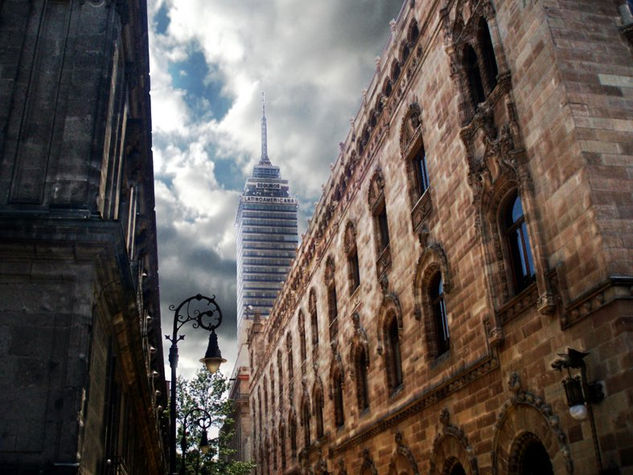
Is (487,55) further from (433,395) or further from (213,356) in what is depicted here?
(213,356)

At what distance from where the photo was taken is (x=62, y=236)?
372 inches

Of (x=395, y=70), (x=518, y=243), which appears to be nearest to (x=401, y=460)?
(x=518, y=243)

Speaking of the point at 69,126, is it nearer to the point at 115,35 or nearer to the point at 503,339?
the point at 115,35

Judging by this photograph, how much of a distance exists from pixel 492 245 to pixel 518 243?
0.65 metres

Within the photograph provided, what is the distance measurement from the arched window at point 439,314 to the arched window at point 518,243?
11.0ft

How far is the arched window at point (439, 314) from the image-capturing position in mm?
16816

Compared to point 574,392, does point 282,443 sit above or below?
above

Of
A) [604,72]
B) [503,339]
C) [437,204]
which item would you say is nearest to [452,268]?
[437,204]

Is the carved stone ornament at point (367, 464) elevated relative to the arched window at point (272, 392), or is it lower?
lower

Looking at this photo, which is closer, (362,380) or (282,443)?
(362,380)

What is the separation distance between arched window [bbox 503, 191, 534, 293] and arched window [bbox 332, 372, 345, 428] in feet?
45.6

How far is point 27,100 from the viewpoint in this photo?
10844mm

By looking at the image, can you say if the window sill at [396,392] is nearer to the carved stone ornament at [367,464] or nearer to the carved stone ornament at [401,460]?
the carved stone ornament at [401,460]

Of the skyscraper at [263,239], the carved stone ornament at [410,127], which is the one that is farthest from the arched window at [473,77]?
the skyscraper at [263,239]
